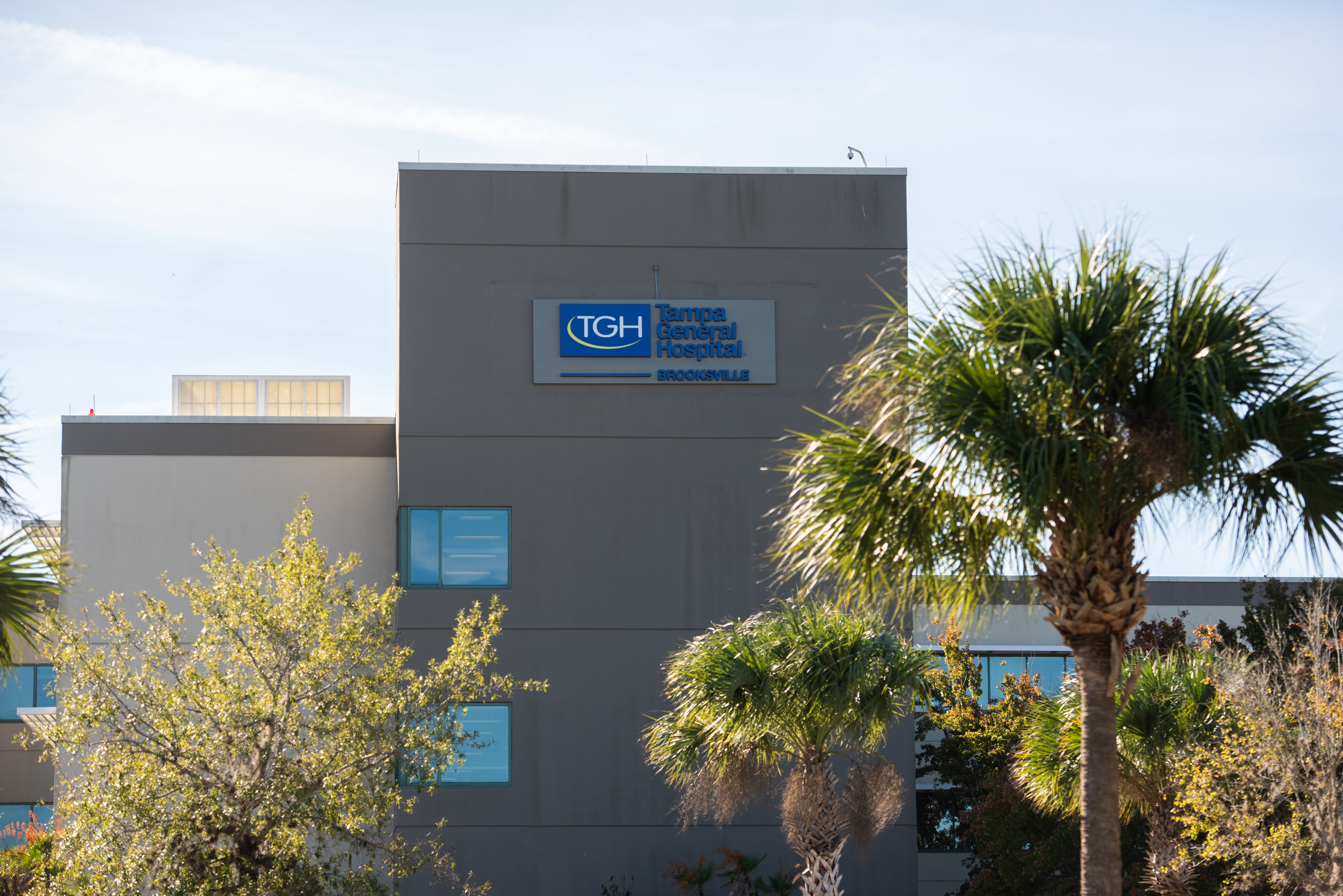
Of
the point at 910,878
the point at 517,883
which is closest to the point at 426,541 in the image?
the point at 517,883

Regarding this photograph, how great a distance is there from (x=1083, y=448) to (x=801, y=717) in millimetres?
6569

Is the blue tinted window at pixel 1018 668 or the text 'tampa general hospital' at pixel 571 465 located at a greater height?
the text 'tampa general hospital' at pixel 571 465

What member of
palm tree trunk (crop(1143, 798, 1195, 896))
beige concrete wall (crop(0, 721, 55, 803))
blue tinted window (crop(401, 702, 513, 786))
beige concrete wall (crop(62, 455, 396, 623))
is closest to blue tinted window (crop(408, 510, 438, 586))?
beige concrete wall (crop(62, 455, 396, 623))

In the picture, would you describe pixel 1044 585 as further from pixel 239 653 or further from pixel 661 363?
pixel 661 363

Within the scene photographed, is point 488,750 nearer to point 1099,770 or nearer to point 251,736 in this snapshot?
point 251,736

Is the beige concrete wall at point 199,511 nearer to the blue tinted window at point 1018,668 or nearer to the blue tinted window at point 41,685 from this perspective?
the blue tinted window at point 41,685

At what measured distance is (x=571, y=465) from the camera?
2088cm

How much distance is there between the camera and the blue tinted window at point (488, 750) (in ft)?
66.2

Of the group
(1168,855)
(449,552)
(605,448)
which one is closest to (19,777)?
(449,552)

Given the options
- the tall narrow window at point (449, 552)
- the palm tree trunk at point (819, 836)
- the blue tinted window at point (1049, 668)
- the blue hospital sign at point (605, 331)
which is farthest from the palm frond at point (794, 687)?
the blue tinted window at point (1049, 668)

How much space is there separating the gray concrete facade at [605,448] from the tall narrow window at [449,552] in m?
0.19

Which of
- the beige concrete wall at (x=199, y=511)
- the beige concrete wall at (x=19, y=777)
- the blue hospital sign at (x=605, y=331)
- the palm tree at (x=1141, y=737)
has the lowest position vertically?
the beige concrete wall at (x=19, y=777)

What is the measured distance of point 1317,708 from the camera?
1266 centimetres

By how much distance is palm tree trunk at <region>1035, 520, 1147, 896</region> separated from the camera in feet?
28.4
